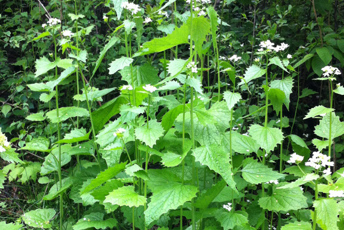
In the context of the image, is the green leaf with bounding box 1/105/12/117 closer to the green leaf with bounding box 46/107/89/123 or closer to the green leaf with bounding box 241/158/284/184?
the green leaf with bounding box 46/107/89/123

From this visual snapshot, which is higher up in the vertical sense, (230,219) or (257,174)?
(257,174)

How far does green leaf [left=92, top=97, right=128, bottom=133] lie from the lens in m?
2.01

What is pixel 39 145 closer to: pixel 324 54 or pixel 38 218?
pixel 38 218

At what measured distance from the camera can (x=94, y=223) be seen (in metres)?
1.77

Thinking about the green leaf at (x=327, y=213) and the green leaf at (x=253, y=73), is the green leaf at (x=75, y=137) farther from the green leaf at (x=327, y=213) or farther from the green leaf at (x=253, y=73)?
the green leaf at (x=327, y=213)

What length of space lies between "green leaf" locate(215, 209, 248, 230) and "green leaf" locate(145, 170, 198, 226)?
10.9 inches

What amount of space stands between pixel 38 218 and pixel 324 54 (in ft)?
7.19

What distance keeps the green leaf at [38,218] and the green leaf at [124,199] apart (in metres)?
0.72

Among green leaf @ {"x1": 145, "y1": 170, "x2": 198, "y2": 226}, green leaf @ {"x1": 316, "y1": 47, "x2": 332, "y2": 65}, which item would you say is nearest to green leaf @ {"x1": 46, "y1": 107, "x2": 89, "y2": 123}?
green leaf @ {"x1": 145, "y1": 170, "x2": 198, "y2": 226}

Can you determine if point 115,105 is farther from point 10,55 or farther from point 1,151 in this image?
point 10,55

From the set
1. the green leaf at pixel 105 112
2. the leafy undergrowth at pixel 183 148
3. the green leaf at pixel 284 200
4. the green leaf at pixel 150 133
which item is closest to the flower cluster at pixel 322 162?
the leafy undergrowth at pixel 183 148

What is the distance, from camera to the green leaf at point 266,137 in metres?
1.65

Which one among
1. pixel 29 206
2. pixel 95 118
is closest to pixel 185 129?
pixel 95 118

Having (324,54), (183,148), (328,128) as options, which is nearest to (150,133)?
(183,148)
